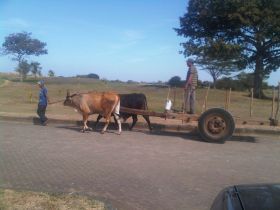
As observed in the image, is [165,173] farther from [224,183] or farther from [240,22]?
[240,22]

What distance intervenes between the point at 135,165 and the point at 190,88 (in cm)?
510

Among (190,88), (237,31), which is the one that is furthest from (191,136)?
(237,31)

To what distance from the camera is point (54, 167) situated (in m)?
9.20

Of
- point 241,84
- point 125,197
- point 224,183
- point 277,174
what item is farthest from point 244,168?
point 241,84

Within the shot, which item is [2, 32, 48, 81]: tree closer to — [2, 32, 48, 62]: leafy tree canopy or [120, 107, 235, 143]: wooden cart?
[2, 32, 48, 62]: leafy tree canopy

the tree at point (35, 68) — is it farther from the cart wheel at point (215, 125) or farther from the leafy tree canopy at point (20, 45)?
the cart wheel at point (215, 125)

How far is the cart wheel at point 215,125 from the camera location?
13219 mm

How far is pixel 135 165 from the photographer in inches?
383

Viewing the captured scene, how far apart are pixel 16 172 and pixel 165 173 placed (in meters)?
2.94

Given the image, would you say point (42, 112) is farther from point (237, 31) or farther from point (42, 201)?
point (237, 31)

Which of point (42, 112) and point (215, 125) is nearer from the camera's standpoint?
point (215, 125)

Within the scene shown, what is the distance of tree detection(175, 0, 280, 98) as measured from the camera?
34.0 metres

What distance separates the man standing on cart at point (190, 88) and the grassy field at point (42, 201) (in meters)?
7.68

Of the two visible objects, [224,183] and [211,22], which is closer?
[224,183]
